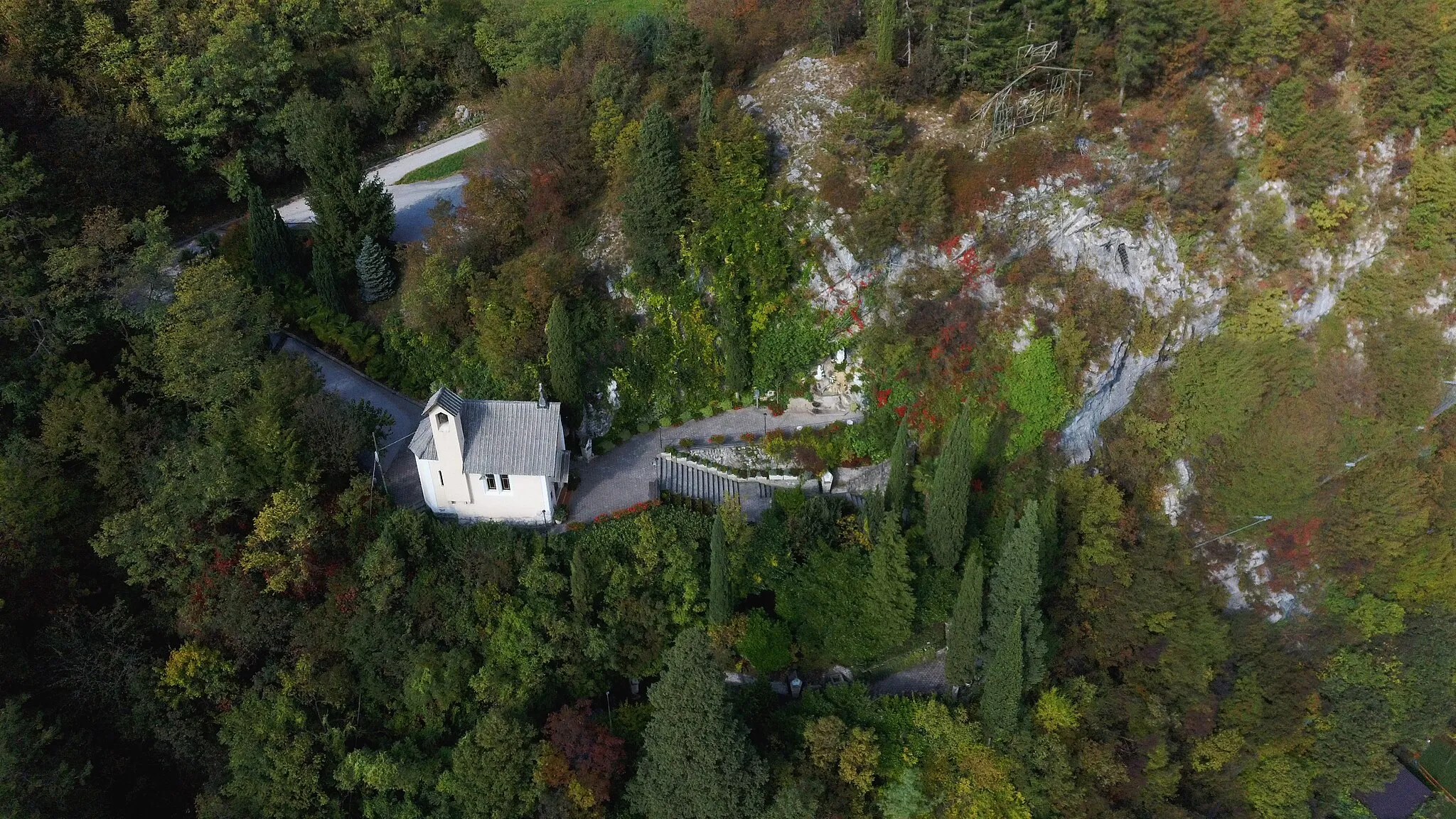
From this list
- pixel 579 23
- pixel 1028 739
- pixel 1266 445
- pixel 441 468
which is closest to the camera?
pixel 1028 739

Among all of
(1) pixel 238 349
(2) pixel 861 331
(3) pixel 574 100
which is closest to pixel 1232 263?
(2) pixel 861 331

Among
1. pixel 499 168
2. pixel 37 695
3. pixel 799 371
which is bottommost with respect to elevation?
pixel 37 695

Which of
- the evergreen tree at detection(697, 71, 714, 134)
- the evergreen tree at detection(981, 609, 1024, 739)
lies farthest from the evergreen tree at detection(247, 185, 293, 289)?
the evergreen tree at detection(981, 609, 1024, 739)

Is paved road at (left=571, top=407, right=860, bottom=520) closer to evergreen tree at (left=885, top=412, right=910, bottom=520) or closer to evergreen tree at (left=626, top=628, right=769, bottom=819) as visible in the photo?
evergreen tree at (left=885, top=412, right=910, bottom=520)

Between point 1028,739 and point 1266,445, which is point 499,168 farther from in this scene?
point 1266,445

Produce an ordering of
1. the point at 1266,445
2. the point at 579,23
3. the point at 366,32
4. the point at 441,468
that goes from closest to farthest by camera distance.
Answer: the point at 441,468, the point at 1266,445, the point at 579,23, the point at 366,32

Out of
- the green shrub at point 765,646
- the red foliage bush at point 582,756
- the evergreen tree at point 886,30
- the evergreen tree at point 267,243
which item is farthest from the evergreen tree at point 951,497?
the evergreen tree at point 267,243
